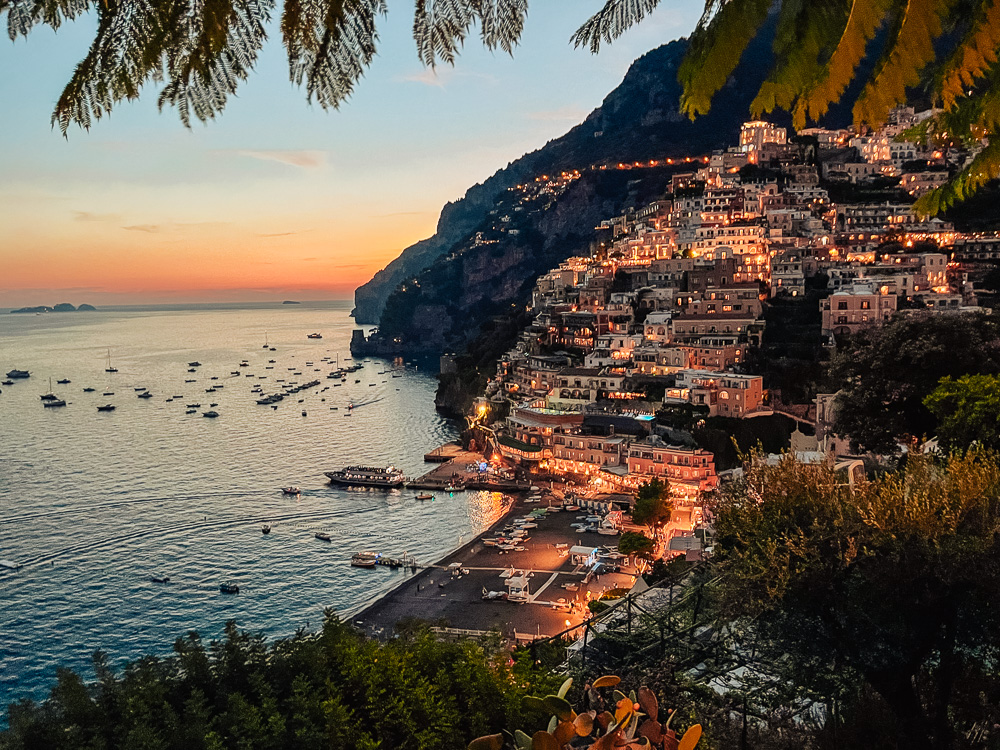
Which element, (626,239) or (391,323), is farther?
(391,323)

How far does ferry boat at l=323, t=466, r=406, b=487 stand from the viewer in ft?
135

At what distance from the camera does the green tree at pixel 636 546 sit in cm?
2553

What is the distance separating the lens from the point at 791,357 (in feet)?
130

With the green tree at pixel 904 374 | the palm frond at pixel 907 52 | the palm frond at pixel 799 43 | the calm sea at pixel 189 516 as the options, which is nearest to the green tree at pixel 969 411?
the green tree at pixel 904 374

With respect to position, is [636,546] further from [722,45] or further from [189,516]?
[722,45]

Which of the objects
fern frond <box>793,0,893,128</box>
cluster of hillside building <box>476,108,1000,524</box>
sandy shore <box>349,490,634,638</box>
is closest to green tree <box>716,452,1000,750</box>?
fern frond <box>793,0,893,128</box>

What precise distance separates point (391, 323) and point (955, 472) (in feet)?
376

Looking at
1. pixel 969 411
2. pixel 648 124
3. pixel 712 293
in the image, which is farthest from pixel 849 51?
pixel 648 124

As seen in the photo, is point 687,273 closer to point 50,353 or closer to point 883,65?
point 883,65

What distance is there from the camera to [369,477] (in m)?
41.6

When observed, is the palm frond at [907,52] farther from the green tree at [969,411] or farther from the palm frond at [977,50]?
the green tree at [969,411]

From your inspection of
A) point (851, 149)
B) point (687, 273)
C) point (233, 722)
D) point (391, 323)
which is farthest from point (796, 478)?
point (391, 323)

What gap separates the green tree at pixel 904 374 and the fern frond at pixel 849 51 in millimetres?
18926

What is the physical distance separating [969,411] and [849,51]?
1407cm
